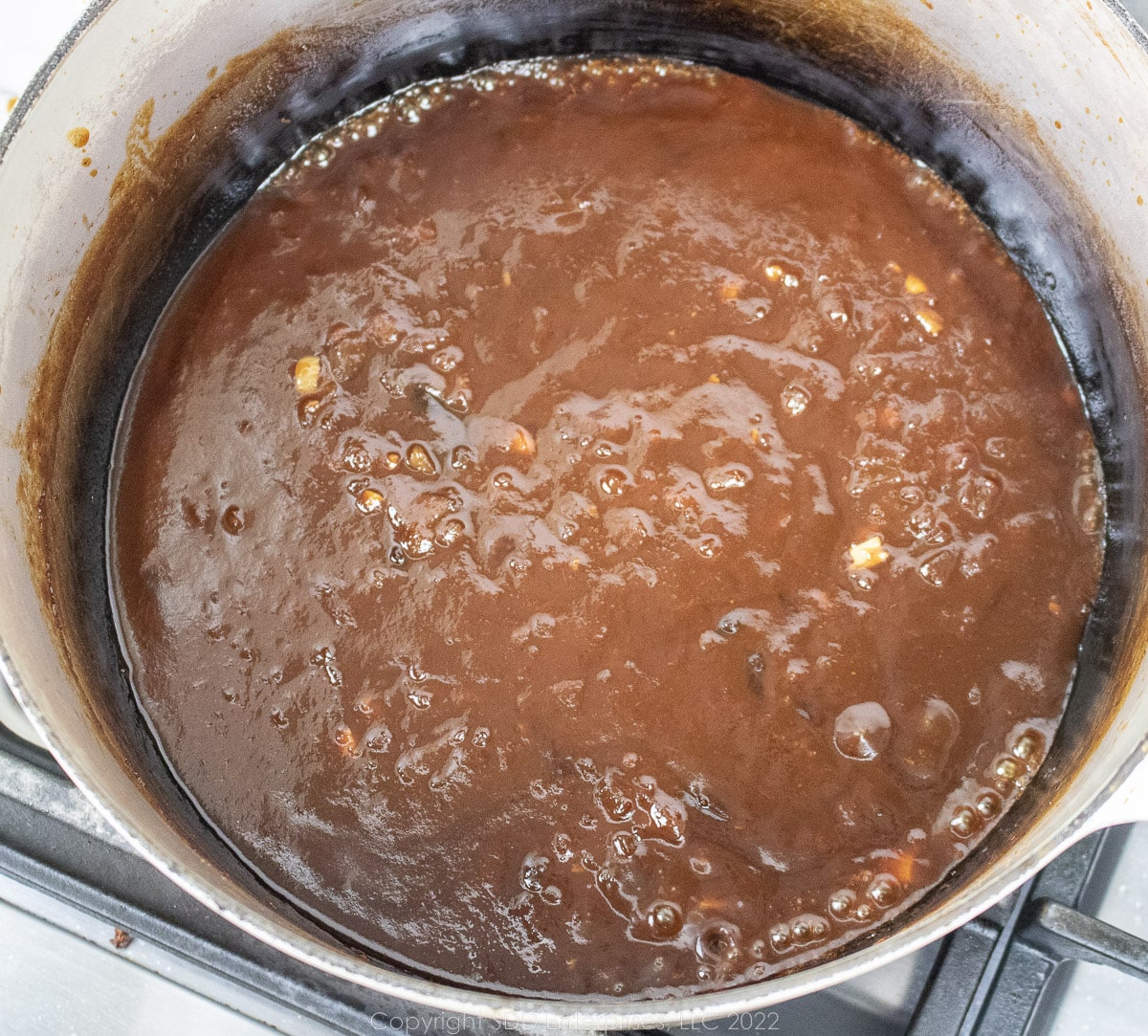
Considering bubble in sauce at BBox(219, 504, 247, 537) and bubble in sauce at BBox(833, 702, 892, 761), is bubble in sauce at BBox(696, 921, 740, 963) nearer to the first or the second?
bubble in sauce at BBox(833, 702, 892, 761)

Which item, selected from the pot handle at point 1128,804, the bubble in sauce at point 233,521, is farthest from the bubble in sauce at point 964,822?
the bubble in sauce at point 233,521

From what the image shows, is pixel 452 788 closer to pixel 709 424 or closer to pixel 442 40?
pixel 709 424

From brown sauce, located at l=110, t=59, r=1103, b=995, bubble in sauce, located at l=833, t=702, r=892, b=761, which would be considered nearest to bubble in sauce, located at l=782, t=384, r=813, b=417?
brown sauce, located at l=110, t=59, r=1103, b=995

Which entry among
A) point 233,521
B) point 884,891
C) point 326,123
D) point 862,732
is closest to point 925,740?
point 862,732

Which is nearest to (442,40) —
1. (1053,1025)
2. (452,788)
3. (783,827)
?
(452,788)

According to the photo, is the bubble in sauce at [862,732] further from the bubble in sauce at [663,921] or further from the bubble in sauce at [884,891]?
the bubble in sauce at [663,921]

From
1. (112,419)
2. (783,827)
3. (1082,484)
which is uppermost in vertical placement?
(1082,484)

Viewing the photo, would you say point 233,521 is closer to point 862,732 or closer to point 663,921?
point 663,921
